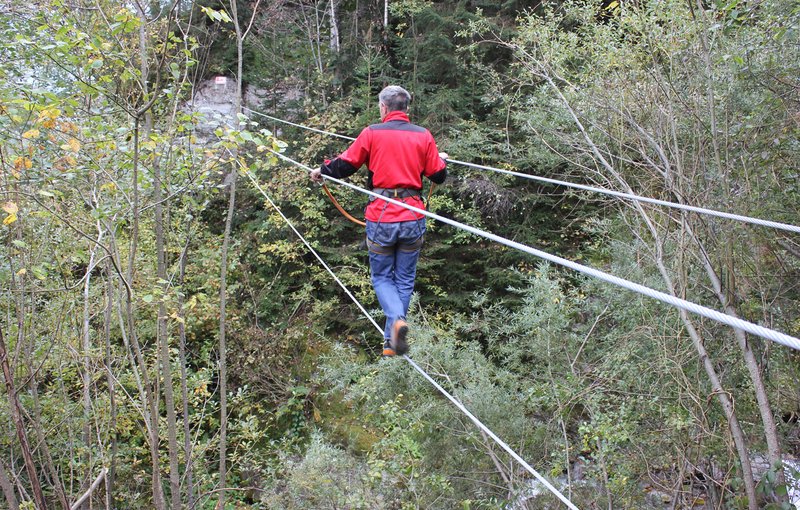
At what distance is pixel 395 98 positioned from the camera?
3828 mm

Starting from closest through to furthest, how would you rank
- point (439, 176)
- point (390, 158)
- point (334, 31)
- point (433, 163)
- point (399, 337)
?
point (399, 337) < point (390, 158) < point (433, 163) < point (439, 176) < point (334, 31)

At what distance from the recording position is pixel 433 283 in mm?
9555

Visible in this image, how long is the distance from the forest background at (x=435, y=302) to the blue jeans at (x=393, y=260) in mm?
801

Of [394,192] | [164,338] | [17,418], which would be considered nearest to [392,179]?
[394,192]

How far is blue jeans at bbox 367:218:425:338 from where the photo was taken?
12.6ft

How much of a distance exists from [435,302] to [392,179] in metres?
5.75

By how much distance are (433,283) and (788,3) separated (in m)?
6.10

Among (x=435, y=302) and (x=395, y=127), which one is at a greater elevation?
(x=395, y=127)

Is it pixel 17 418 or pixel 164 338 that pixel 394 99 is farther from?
pixel 17 418

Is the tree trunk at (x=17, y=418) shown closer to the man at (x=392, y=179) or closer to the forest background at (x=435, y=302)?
the forest background at (x=435, y=302)

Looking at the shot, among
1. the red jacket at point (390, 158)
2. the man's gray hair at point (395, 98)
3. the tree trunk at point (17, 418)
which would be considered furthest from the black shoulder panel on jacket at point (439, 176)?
the tree trunk at point (17, 418)

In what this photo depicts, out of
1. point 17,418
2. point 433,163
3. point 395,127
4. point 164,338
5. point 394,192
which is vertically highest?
point 395,127

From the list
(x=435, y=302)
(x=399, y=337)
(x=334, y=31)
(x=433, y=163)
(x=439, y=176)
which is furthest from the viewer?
(x=334, y=31)

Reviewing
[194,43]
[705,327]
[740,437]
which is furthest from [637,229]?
[194,43]
